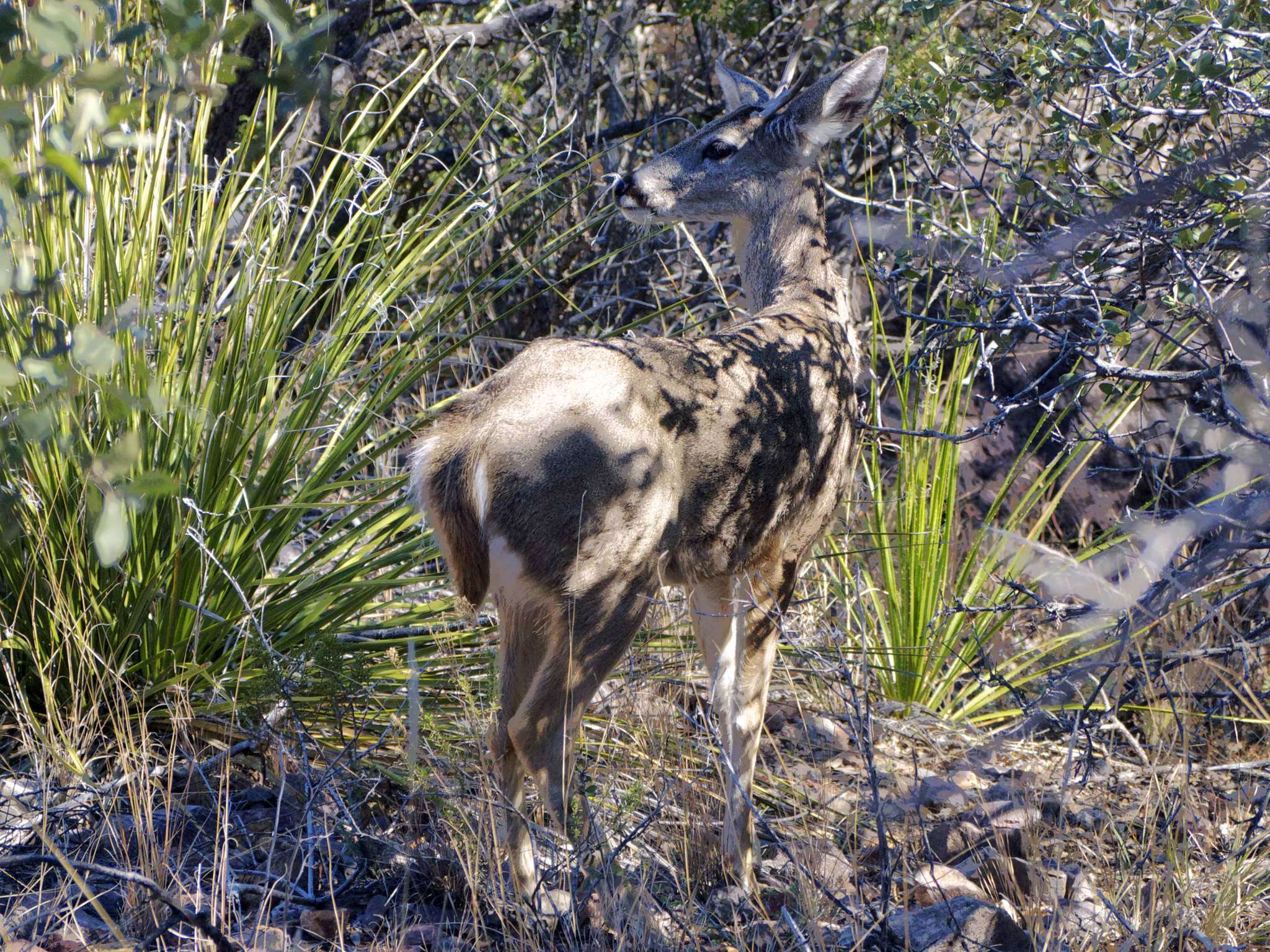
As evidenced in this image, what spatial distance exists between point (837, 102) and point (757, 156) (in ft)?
1.13

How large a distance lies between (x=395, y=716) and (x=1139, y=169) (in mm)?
2512

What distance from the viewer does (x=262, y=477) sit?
4.05 meters

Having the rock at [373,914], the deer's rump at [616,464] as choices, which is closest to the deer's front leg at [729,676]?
the deer's rump at [616,464]

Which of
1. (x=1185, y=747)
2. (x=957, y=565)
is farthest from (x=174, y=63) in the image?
(x=957, y=565)

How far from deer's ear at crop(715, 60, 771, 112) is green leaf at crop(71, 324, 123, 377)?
13.8ft

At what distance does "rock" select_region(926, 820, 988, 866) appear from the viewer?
356cm

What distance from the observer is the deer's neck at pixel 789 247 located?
4.55 meters

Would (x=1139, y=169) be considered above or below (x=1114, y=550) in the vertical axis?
above

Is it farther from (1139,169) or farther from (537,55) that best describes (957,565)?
(537,55)

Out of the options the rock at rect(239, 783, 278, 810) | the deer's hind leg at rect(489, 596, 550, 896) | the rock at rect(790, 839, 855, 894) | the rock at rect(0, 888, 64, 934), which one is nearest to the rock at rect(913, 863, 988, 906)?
the rock at rect(790, 839, 855, 894)

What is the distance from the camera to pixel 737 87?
543cm

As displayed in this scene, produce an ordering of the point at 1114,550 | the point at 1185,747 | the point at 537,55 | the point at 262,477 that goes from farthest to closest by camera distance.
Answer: the point at 537,55 → the point at 1114,550 → the point at 262,477 → the point at 1185,747

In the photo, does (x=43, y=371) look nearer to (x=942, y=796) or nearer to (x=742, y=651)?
(x=742, y=651)

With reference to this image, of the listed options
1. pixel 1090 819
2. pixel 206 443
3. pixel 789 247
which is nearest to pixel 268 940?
pixel 206 443
